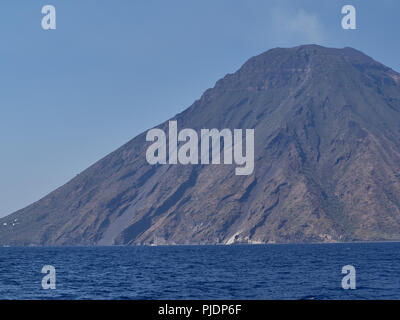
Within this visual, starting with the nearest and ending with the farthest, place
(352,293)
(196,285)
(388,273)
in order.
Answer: (352,293)
(196,285)
(388,273)
